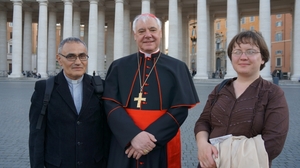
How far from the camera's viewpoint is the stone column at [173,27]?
108 feet

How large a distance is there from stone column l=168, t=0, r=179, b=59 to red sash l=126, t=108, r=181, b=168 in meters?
30.2

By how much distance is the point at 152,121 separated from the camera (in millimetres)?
3146

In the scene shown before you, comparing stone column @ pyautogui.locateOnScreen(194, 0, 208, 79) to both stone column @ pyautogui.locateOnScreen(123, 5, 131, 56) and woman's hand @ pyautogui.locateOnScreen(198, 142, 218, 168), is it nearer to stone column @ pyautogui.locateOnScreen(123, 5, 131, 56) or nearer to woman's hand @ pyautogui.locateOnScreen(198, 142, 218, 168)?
stone column @ pyautogui.locateOnScreen(123, 5, 131, 56)

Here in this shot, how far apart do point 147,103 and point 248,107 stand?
111cm

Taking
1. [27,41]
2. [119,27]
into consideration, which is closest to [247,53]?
[119,27]

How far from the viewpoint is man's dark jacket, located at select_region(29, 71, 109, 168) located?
3.12 m

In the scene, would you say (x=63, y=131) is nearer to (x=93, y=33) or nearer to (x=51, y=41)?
(x=93, y=33)

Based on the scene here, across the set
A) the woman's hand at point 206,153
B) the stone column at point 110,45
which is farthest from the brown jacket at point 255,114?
the stone column at point 110,45

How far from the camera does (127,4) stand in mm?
37031

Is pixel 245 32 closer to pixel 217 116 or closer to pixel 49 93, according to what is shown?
pixel 217 116

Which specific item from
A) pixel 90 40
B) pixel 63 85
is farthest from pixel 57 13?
pixel 63 85

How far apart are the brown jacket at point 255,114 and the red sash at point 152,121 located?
67 centimetres

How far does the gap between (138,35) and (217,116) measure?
121 cm

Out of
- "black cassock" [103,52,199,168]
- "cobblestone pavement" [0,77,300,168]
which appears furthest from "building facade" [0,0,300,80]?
"black cassock" [103,52,199,168]
